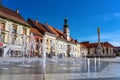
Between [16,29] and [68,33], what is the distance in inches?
1278

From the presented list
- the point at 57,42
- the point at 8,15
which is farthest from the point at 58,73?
the point at 57,42

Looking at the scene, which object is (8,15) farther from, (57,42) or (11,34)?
(57,42)

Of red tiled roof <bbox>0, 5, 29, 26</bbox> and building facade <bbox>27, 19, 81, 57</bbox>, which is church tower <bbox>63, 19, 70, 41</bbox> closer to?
building facade <bbox>27, 19, 81, 57</bbox>

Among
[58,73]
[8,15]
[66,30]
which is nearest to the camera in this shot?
[58,73]

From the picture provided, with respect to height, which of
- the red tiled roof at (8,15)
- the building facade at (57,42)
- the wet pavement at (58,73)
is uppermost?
the red tiled roof at (8,15)

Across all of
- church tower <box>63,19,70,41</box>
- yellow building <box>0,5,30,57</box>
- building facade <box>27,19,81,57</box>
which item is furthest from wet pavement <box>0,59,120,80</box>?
church tower <box>63,19,70,41</box>

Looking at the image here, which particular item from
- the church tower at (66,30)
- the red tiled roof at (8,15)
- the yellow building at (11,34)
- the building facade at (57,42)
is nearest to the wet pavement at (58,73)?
the yellow building at (11,34)

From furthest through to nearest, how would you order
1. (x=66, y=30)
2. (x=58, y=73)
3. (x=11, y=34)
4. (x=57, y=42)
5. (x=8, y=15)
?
(x=66, y=30)
(x=57, y=42)
(x=8, y=15)
(x=11, y=34)
(x=58, y=73)

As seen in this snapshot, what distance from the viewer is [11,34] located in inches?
1738

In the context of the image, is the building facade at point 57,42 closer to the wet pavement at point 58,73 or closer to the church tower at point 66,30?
the church tower at point 66,30

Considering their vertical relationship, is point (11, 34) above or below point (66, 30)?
below

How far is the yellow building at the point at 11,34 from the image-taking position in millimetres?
41156

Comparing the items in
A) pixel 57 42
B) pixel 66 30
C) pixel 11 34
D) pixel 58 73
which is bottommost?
pixel 58 73

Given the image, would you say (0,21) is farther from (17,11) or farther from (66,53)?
(66,53)
